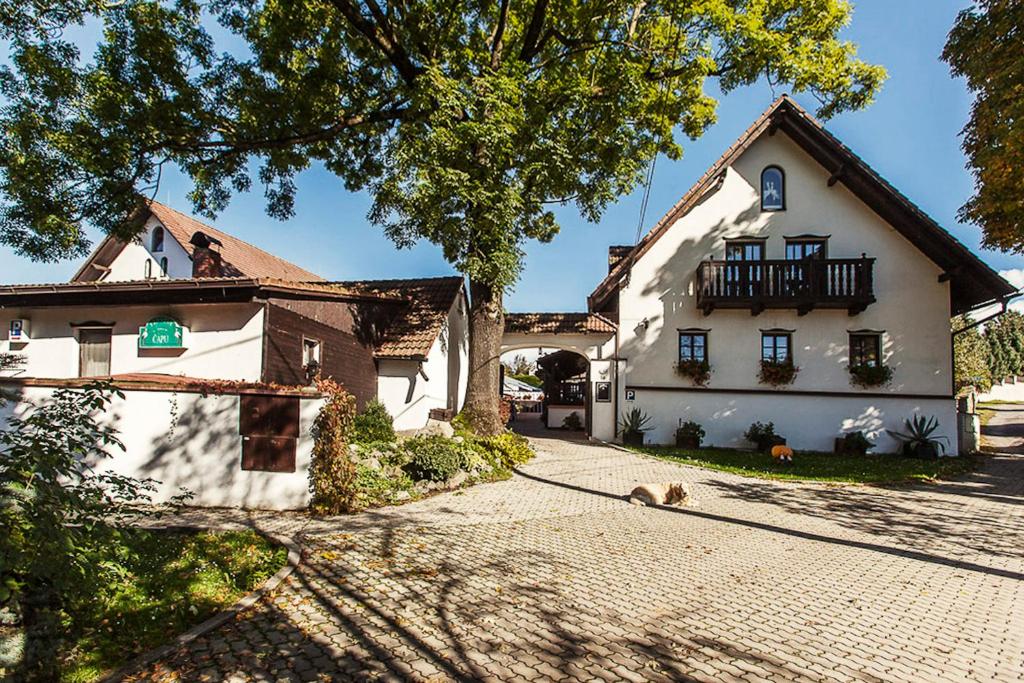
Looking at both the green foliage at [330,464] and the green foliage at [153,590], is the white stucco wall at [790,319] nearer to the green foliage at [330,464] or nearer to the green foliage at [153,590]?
the green foliage at [330,464]

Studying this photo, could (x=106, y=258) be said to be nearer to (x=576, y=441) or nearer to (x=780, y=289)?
(x=576, y=441)

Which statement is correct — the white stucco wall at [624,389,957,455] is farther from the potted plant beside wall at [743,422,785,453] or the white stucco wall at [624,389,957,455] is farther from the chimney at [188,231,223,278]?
the chimney at [188,231,223,278]

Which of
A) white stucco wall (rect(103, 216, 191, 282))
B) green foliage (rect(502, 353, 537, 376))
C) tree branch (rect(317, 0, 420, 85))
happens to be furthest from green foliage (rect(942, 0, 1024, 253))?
green foliage (rect(502, 353, 537, 376))

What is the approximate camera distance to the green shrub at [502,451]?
11.8 meters

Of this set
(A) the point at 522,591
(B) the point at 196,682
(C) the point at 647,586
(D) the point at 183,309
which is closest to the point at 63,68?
(D) the point at 183,309

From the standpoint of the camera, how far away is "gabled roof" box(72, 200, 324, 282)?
57.7 ft

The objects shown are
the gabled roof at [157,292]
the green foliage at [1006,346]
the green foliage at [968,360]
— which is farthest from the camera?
the green foliage at [1006,346]

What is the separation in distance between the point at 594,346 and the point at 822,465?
286 inches

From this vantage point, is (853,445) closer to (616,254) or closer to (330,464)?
(616,254)

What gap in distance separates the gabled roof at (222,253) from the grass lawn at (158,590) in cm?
1254

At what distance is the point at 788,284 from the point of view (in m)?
15.9

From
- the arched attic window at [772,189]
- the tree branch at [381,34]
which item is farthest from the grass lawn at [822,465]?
the tree branch at [381,34]

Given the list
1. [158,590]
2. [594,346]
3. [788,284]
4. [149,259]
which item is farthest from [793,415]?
[149,259]

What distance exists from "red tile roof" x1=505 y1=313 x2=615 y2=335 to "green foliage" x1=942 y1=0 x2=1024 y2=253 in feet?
33.0
